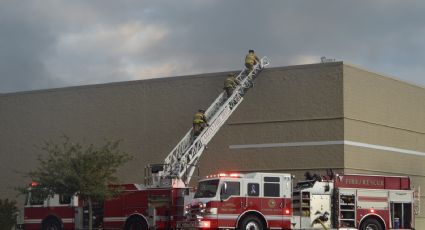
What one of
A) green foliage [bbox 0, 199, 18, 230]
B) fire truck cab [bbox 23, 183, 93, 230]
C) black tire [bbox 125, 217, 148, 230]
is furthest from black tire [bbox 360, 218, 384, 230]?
green foliage [bbox 0, 199, 18, 230]

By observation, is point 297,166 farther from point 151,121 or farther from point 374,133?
point 151,121

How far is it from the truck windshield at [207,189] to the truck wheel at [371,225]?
5898mm

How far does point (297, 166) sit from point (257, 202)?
10613 mm

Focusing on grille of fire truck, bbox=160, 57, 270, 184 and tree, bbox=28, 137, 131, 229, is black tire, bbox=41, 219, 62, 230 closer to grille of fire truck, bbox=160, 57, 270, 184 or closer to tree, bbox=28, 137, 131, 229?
tree, bbox=28, 137, 131, 229

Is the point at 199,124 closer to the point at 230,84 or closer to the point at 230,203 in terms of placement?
the point at 230,84

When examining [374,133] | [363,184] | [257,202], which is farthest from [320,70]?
[257,202]

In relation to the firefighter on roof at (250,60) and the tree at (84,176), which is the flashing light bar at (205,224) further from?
the firefighter on roof at (250,60)

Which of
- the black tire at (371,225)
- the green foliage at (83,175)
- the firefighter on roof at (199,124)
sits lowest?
the black tire at (371,225)

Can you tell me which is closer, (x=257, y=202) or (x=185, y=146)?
(x=257, y=202)

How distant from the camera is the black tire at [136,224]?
96.3 ft

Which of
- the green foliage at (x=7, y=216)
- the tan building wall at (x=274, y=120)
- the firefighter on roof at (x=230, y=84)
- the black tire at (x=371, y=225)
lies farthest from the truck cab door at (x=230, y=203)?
the green foliage at (x=7, y=216)

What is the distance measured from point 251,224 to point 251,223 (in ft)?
0.12

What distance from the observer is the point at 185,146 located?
33.0 meters

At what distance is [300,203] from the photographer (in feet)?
89.0
